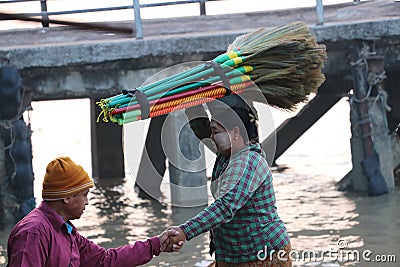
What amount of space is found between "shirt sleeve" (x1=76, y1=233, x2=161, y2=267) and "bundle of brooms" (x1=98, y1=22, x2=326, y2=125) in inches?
23.3

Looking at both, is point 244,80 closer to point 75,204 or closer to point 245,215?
point 245,215

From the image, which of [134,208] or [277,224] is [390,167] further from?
[277,224]

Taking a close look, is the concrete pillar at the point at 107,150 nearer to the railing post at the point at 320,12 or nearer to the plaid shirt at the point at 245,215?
the railing post at the point at 320,12

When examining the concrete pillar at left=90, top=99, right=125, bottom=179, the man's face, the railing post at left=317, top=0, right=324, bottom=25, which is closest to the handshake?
the man's face

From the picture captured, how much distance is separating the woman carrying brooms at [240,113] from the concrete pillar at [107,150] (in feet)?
27.4

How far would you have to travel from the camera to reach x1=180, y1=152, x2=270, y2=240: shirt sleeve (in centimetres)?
403

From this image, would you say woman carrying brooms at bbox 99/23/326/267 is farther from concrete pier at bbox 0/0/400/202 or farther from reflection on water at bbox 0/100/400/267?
concrete pier at bbox 0/0/400/202

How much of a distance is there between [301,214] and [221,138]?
575 centimetres

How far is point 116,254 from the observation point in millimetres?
4160

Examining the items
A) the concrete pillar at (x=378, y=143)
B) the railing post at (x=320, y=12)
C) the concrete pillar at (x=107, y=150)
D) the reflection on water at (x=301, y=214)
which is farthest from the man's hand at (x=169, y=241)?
the concrete pillar at (x=107, y=150)

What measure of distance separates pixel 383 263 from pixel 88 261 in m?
4.02

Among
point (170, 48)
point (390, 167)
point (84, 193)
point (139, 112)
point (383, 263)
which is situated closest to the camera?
point (84, 193)

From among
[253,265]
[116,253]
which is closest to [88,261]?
[116,253]

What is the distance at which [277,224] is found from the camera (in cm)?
418
